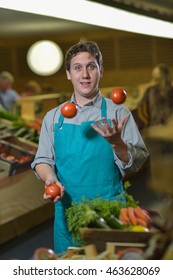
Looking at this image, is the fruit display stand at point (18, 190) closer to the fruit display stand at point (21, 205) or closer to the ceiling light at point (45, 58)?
the fruit display stand at point (21, 205)

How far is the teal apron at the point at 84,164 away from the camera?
1317 mm

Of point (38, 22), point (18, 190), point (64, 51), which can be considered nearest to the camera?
point (64, 51)

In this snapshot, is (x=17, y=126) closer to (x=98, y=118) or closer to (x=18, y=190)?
(x=18, y=190)

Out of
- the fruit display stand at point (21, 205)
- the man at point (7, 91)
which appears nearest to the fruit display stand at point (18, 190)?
the fruit display stand at point (21, 205)

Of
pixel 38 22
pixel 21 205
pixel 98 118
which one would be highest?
pixel 38 22

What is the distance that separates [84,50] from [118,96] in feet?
0.46

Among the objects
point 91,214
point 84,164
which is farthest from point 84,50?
point 91,214

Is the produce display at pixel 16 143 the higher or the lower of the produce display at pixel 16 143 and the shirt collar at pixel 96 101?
the lower

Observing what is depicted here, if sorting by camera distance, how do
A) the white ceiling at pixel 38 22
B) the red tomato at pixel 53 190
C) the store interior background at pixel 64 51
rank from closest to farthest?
the red tomato at pixel 53 190, the store interior background at pixel 64 51, the white ceiling at pixel 38 22

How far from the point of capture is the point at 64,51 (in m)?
1.40

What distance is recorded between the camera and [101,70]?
136 centimetres
